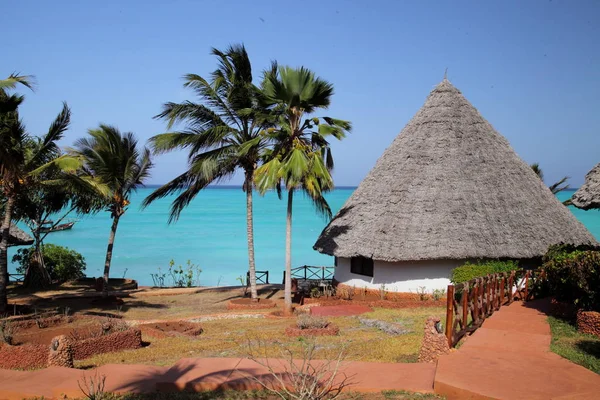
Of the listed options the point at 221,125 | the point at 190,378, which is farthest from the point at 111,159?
the point at 190,378

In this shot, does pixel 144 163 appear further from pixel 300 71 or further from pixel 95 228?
pixel 95 228

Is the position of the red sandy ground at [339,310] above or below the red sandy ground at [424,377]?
below

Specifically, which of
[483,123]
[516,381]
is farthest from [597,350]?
[483,123]

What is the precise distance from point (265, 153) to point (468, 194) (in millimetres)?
7032

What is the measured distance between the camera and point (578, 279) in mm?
9727

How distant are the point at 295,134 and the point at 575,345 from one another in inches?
377

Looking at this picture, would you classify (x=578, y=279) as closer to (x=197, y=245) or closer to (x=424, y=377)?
(x=424, y=377)

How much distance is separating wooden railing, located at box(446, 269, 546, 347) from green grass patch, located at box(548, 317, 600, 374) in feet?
4.34

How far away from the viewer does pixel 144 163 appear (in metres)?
21.2

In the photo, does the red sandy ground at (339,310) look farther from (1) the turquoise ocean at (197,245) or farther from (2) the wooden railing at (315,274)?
(1) the turquoise ocean at (197,245)

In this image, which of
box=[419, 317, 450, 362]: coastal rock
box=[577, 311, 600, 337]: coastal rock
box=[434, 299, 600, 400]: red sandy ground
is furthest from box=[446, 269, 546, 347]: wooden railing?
box=[577, 311, 600, 337]: coastal rock

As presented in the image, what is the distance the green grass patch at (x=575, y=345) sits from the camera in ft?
25.9

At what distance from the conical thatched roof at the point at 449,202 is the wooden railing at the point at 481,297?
8.57ft

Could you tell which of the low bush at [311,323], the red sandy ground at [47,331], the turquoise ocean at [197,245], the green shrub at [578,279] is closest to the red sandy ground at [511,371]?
the green shrub at [578,279]
